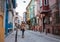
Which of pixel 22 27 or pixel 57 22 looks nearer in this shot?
pixel 22 27

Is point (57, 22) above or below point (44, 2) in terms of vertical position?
below

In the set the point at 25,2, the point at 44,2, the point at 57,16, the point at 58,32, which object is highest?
the point at 25,2

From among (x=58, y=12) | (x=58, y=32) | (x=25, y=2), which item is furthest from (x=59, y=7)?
(x=25, y=2)

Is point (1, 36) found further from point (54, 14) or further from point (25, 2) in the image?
point (25, 2)

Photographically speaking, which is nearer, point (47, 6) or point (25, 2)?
point (47, 6)

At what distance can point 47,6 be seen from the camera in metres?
39.9

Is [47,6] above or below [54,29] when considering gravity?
above

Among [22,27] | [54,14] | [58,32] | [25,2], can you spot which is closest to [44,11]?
[54,14]

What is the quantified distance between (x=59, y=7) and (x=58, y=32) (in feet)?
12.2

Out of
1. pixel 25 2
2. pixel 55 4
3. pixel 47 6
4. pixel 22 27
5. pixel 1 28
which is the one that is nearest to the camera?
pixel 1 28

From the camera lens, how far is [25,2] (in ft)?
383

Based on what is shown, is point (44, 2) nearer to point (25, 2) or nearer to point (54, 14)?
point (54, 14)

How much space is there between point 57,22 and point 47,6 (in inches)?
318

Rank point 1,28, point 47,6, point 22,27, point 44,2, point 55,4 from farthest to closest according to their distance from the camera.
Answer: point 44,2 < point 47,6 < point 55,4 < point 22,27 < point 1,28
